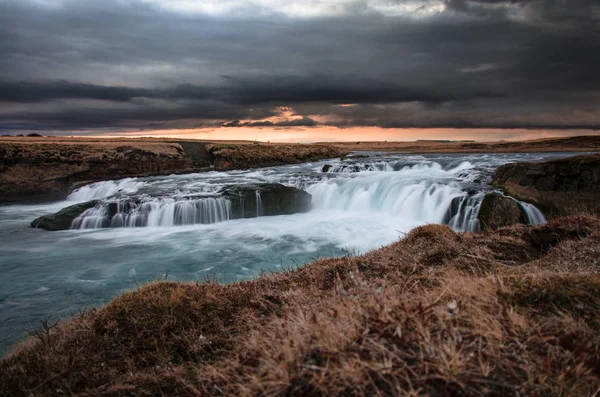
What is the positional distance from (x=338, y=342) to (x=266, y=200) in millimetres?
19915

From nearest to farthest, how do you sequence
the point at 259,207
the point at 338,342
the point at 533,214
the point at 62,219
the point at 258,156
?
the point at 338,342 → the point at 533,214 → the point at 62,219 → the point at 259,207 → the point at 258,156

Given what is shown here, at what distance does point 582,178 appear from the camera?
Answer: 1530 cm

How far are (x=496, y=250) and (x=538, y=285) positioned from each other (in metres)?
3.67

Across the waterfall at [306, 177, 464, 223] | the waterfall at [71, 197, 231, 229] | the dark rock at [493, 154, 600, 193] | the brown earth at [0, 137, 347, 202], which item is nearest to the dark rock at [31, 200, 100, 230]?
the waterfall at [71, 197, 231, 229]

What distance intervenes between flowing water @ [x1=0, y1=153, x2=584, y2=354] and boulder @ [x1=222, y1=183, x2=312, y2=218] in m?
0.39

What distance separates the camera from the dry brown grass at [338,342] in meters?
2.42

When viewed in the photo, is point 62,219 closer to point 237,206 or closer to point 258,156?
point 237,206

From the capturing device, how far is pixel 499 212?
48.6ft

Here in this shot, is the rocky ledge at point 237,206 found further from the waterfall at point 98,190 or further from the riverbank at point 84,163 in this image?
the riverbank at point 84,163

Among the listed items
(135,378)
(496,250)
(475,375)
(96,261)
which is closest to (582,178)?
(496,250)

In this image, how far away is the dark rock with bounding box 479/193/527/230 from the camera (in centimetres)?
1440

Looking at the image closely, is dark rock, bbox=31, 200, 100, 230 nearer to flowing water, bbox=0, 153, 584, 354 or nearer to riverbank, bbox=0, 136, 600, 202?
flowing water, bbox=0, 153, 584, 354

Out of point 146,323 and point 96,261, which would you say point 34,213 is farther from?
point 146,323

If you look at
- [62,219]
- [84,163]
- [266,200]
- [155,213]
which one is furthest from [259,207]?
[84,163]
